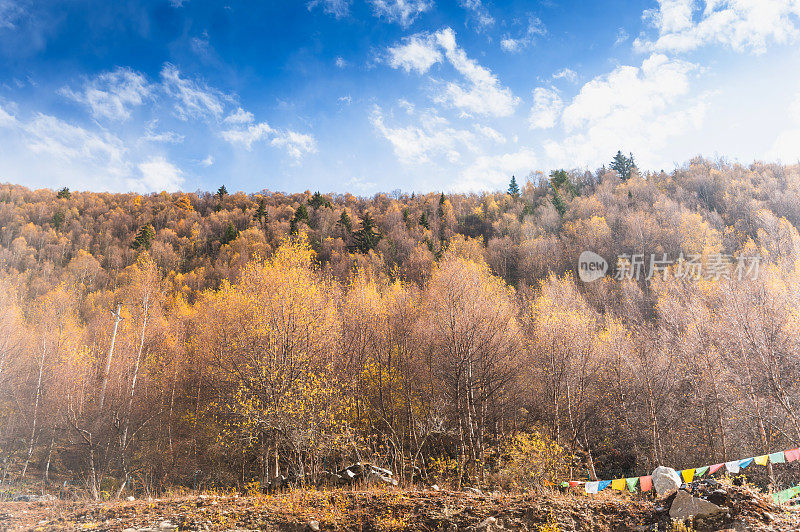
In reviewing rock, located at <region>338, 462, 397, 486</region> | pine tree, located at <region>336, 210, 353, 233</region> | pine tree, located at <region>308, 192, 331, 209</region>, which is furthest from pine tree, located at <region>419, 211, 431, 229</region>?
rock, located at <region>338, 462, 397, 486</region>

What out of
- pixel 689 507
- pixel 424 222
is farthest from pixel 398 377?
pixel 424 222

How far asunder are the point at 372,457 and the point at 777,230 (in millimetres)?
46391

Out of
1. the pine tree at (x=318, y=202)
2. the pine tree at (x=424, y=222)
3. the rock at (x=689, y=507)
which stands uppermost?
the pine tree at (x=318, y=202)

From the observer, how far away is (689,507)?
6.72 metres

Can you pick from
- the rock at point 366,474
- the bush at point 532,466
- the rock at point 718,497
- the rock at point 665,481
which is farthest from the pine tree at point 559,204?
the rock at point 718,497

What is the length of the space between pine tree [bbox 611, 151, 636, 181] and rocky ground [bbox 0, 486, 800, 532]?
76597 millimetres

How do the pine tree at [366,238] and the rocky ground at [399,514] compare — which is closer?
the rocky ground at [399,514]

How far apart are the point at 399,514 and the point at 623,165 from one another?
3203 inches

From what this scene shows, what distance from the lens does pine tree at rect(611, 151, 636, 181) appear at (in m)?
70.1

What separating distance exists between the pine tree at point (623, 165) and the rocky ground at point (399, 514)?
7660 centimetres

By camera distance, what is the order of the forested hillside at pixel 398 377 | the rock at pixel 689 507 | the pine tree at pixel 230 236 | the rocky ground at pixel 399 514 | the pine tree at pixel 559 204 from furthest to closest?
the pine tree at pixel 559 204, the pine tree at pixel 230 236, the forested hillside at pixel 398 377, the rocky ground at pixel 399 514, the rock at pixel 689 507

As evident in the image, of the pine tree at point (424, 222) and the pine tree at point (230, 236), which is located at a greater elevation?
the pine tree at point (424, 222)

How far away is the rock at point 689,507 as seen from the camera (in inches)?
255

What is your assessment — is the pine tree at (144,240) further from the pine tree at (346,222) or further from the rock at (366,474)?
the rock at (366,474)
